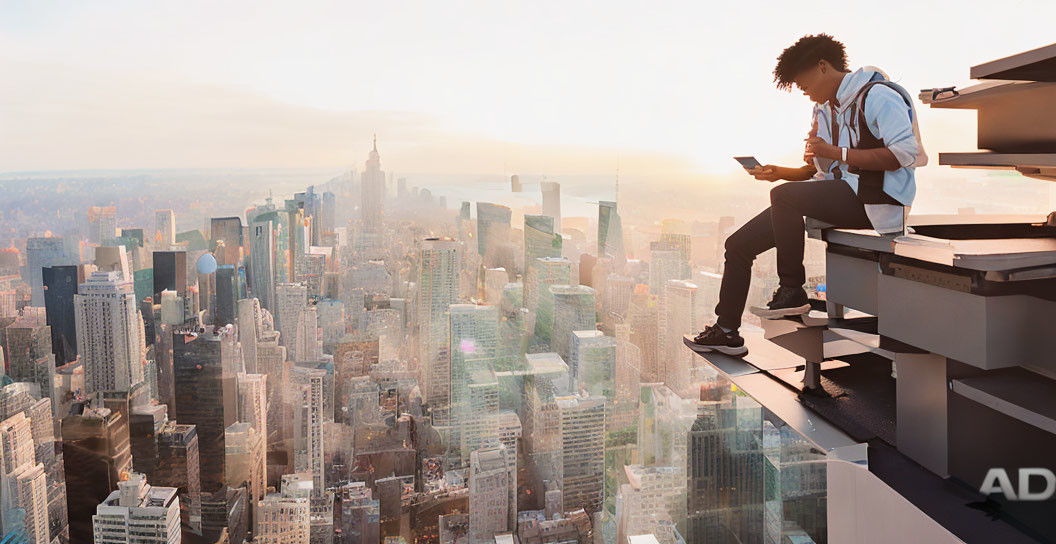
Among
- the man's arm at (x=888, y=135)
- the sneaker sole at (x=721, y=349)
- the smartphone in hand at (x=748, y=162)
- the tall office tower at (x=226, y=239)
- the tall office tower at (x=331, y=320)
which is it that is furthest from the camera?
the tall office tower at (x=331, y=320)

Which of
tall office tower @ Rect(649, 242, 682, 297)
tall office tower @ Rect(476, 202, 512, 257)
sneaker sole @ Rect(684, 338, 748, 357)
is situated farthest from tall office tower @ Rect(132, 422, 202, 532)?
sneaker sole @ Rect(684, 338, 748, 357)

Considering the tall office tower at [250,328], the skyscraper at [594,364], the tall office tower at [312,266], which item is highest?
the tall office tower at [312,266]

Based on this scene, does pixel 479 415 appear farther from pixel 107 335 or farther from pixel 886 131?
pixel 886 131

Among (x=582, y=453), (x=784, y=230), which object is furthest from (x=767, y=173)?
(x=582, y=453)

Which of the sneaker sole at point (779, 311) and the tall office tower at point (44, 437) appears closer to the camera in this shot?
the sneaker sole at point (779, 311)

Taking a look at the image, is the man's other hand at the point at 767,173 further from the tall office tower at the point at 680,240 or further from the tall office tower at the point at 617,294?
the tall office tower at the point at 617,294

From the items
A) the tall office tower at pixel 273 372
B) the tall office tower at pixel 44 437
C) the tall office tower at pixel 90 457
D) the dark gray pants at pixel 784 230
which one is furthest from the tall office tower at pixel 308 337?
the dark gray pants at pixel 784 230

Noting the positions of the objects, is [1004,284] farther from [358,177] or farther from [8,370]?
[8,370]

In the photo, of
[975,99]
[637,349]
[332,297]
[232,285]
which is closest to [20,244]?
[232,285]
